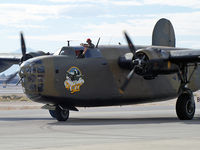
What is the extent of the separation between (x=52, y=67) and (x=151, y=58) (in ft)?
14.8

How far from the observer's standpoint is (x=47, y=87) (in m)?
21.2

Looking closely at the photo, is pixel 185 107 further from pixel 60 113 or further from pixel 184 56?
pixel 60 113

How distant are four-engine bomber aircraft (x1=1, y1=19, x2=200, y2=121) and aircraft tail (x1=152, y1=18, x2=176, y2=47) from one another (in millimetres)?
5407

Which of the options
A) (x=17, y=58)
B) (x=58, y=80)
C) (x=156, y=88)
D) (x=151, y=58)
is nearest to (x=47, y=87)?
(x=58, y=80)

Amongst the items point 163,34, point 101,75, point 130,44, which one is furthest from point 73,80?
point 163,34

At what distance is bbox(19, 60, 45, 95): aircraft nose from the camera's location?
68.7ft

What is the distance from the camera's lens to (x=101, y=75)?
22656 mm

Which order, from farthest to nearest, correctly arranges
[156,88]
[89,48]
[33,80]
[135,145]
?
1. [156,88]
2. [89,48]
3. [33,80]
4. [135,145]

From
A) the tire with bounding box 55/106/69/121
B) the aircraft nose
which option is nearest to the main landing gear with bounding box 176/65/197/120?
the tire with bounding box 55/106/69/121

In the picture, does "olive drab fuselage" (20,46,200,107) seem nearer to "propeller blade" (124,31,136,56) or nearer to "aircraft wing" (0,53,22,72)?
"propeller blade" (124,31,136,56)

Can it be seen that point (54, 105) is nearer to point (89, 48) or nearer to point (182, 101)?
point (89, 48)

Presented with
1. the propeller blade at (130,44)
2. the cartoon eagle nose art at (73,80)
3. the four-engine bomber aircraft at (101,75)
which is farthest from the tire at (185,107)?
the cartoon eagle nose art at (73,80)

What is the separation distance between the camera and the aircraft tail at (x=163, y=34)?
97.5 feet

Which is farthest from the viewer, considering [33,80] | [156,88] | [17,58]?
[17,58]
